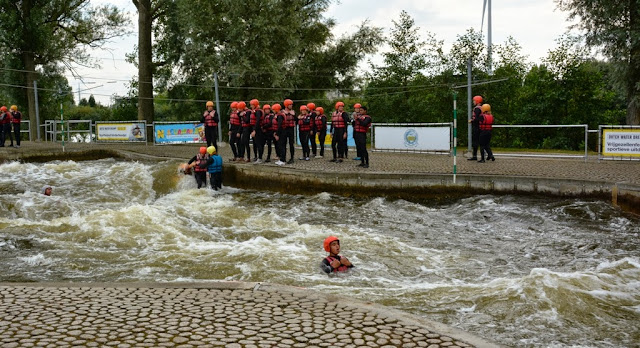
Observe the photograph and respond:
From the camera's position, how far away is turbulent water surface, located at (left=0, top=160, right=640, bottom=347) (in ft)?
26.0

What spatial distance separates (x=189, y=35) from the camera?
31.4 m

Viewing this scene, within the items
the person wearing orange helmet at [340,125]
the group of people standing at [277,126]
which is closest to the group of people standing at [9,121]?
the group of people standing at [277,126]

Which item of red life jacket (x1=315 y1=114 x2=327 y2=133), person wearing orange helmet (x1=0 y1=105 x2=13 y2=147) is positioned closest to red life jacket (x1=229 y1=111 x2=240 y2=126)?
Answer: red life jacket (x1=315 y1=114 x2=327 y2=133)

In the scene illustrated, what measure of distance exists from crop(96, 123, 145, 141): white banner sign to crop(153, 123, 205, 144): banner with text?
125 cm

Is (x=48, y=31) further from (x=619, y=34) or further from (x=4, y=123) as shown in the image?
(x=619, y=34)

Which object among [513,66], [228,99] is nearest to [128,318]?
[228,99]

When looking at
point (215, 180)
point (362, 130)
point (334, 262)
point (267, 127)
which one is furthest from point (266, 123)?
point (334, 262)

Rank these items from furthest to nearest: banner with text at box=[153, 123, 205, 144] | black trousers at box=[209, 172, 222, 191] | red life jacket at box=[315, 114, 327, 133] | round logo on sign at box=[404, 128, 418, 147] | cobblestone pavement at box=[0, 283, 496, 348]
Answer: banner with text at box=[153, 123, 205, 144] → round logo on sign at box=[404, 128, 418, 147] → red life jacket at box=[315, 114, 327, 133] → black trousers at box=[209, 172, 222, 191] → cobblestone pavement at box=[0, 283, 496, 348]

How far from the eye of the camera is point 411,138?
23.3 meters

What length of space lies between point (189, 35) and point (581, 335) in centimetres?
2724

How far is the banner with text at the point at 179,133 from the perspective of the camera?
2541 cm

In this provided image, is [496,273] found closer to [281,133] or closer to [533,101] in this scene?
[281,133]

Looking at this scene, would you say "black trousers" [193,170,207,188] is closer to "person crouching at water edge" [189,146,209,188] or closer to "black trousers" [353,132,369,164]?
"person crouching at water edge" [189,146,209,188]

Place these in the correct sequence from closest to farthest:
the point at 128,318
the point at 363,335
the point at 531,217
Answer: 1. the point at 363,335
2. the point at 128,318
3. the point at 531,217
